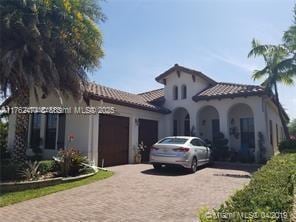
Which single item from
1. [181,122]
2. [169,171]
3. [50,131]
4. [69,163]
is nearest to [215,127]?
[181,122]

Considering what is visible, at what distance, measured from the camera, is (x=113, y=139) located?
50.0ft

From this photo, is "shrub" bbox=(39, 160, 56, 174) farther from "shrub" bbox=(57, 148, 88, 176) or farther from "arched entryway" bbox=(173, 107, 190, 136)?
"arched entryway" bbox=(173, 107, 190, 136)

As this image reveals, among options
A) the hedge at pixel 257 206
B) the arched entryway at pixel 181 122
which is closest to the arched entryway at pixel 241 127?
the arched entryway at pixel 181 122

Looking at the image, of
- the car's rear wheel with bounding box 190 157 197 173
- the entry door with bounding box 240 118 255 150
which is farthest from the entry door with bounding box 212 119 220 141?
the car's rear wheel with bounding box 190 157 197 173

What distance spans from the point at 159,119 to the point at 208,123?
3.98m

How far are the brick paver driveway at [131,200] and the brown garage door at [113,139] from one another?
358 centimetres

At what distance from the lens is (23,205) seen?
7461 mm

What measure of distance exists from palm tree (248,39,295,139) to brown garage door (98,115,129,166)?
30.6ft

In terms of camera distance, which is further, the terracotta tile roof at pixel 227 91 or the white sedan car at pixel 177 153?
the terracotta tile roof at pixel 227 91

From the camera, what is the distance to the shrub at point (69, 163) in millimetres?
10875

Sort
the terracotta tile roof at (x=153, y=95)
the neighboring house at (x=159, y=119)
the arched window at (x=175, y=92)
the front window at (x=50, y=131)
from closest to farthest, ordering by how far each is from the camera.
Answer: the neighboring house at (x=159, y=119)
the front window at (x=50, y=131)
the arched window at (x=175, y=92)
the terracotta tile roof at (x=153, y=95)

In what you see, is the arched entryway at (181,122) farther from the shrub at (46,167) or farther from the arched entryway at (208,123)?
the shrub at (46,167)

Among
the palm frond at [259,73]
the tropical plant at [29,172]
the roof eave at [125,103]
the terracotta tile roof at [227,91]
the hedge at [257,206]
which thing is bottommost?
the tropical plant at [29,172]

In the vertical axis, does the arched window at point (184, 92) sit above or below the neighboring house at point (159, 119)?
above
